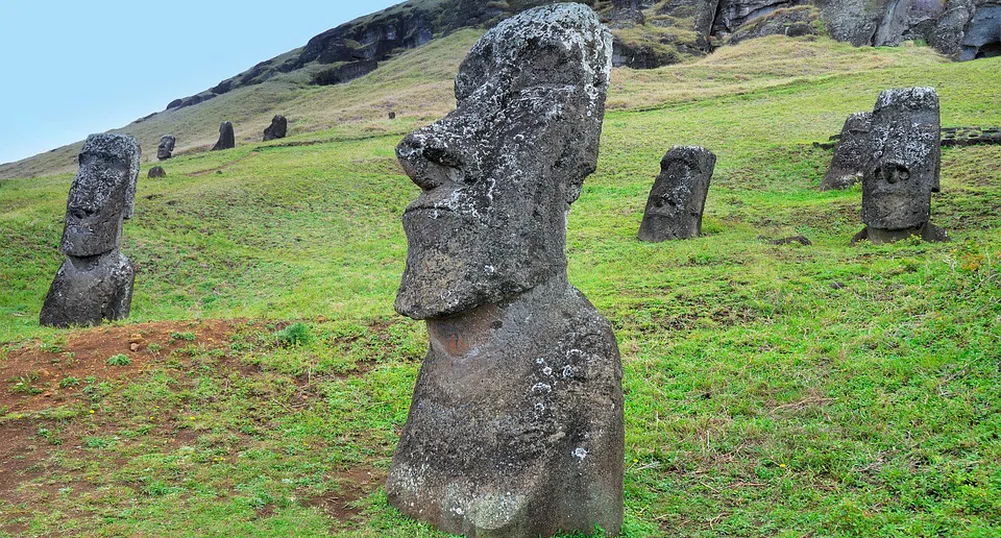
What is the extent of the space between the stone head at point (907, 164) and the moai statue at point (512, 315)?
34.3 feet

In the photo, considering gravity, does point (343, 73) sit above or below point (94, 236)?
above

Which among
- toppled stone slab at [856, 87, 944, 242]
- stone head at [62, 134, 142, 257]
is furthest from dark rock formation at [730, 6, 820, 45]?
stone head at [62, 134, 142, 257]

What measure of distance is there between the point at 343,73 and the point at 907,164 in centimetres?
9126

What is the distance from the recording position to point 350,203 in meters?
23.5

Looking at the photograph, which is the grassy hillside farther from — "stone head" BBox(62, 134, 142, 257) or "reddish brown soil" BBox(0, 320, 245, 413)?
"stone head" BBox(62, 134, 142, 257)

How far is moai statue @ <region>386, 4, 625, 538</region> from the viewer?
471cm

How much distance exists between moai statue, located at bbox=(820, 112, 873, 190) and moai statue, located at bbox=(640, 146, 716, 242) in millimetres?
5718

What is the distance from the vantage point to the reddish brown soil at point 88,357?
7.69 metres

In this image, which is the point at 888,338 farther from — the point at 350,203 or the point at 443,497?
the point at 350,203

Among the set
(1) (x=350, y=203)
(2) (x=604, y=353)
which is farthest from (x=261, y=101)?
(2) (x=604, y=353)

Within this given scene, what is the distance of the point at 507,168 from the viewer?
4852mm

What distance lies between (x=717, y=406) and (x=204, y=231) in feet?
53.0

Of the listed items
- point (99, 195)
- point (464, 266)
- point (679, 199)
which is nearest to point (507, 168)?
point (464, 266)

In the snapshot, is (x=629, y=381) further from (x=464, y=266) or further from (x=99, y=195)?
(x=99, y=195)
